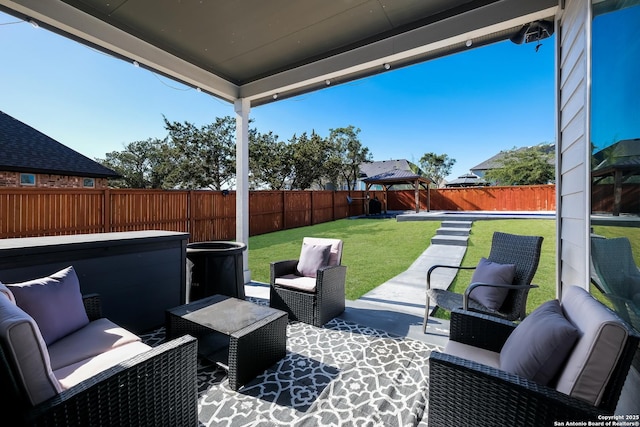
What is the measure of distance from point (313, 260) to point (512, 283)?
2103 mm

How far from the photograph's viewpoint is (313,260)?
3.49m

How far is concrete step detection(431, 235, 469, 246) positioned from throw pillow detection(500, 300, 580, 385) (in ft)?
22.1

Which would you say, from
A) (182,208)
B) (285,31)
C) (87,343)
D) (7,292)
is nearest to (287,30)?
(285,31)

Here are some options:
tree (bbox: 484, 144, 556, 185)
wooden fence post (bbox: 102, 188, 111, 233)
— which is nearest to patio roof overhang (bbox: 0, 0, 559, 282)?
wooden fence post (bbox: 102, 188, 111, 233)

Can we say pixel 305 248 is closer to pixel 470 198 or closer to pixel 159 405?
pixel 159 405

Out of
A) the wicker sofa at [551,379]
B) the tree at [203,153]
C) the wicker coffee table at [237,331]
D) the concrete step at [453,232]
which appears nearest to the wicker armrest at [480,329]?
the wicker sofa at [551,379]

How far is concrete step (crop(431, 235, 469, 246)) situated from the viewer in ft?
25.2

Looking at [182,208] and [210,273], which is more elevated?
[182,208]

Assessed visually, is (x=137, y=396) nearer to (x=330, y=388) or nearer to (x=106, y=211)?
(x=330, y=388)

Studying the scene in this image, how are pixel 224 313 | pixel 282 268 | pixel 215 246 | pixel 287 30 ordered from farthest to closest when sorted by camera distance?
1. pixel 215 246
2. pixel 282 268
3. pixel 287 30
4. pixel 224 313

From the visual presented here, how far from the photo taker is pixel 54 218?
5.46 meters

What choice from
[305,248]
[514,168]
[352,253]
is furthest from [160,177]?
[514,168]

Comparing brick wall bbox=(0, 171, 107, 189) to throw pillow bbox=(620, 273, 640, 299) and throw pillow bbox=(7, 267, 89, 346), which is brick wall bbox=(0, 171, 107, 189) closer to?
throw pillow bbox=(7, 267, 89, 346)

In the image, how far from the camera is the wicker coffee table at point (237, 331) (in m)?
2.04
